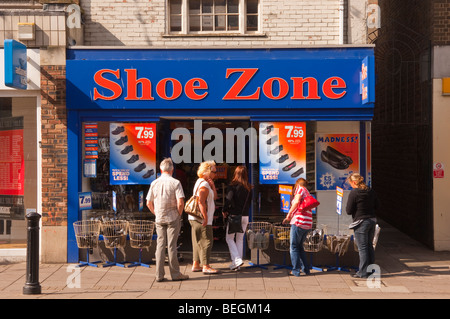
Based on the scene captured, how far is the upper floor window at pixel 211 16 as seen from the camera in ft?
35.7

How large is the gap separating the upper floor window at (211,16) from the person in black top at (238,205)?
3.10 meters

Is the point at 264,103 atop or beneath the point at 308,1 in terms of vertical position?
beneath

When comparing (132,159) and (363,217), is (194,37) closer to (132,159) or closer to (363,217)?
(132,159)

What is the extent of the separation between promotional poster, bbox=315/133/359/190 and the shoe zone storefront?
0.02 m

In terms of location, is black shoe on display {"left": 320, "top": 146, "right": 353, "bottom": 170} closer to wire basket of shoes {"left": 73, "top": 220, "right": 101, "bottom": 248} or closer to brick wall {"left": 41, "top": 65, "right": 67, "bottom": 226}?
wire basket of shoes {"left": 73, "top": 220, "right": 101, "bottom": 248}

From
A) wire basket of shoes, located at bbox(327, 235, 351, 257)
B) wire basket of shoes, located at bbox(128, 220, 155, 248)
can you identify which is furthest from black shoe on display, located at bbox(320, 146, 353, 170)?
wire basket of shoes, located at bbox(128, 220, 155, 248)

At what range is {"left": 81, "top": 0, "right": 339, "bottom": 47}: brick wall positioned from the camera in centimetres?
1065

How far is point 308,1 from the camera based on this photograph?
35.0 feet

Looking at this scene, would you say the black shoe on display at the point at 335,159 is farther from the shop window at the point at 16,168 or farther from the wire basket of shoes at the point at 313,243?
the shop window at the point at 16,168

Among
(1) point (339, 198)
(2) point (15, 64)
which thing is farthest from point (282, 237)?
(2) point (15, 64)

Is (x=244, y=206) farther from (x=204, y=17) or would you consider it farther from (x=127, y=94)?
(x=204, y=17)

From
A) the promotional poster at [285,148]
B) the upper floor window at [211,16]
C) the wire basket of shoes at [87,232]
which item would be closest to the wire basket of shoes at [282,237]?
the promotional poster at [285,148]
